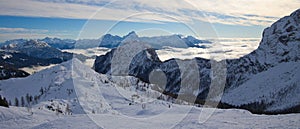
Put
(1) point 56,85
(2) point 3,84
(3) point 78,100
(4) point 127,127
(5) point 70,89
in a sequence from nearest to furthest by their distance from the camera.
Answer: (4) point 127,127 < (3) point 78,100 < (5) point 70,89 < (1) point 56,85 < (2) point 3,84

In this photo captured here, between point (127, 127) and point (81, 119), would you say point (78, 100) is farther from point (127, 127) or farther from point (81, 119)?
point (127, 127)

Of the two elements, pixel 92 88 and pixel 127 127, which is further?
pixel 92 88

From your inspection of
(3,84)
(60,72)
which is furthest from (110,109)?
(3,84)

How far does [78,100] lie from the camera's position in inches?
1272

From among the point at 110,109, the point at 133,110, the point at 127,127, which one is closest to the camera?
the point at 127,127

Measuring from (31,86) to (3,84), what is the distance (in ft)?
64.3

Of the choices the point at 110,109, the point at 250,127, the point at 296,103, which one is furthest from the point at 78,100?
the point at 296,103

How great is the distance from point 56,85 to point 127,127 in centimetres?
3189

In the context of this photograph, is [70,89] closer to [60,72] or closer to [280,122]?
[60,72]

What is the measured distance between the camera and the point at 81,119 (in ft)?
55.8

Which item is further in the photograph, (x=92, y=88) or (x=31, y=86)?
(x=31, y=86)

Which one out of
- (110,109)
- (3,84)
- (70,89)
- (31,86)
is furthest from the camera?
(3,84)

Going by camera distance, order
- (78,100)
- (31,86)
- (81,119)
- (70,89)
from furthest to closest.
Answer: (31,86) → (70,89) → (78,100) → (81,119)

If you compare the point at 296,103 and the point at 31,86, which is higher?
the point at 31,86
